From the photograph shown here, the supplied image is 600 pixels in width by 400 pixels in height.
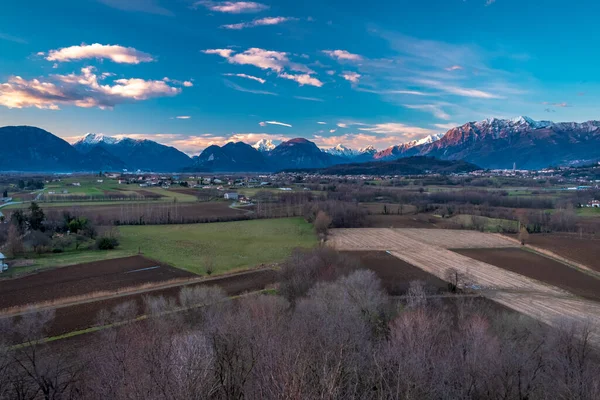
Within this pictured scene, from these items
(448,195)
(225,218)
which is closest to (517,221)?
(448,195)

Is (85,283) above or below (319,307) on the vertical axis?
below

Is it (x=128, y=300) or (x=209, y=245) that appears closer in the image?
(x=128, y=300)

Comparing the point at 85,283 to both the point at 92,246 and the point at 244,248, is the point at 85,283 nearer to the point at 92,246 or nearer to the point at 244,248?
the point at 92,246

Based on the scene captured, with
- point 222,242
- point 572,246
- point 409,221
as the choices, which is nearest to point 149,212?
point 222,242

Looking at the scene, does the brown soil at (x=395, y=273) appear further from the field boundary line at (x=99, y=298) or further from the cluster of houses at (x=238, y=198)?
the cluster of houses at (x=238, y=198)

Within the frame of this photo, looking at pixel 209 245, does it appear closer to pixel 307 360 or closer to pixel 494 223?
pixel 307 360

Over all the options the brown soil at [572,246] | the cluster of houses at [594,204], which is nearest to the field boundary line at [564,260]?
the brown soil at [572,246]
